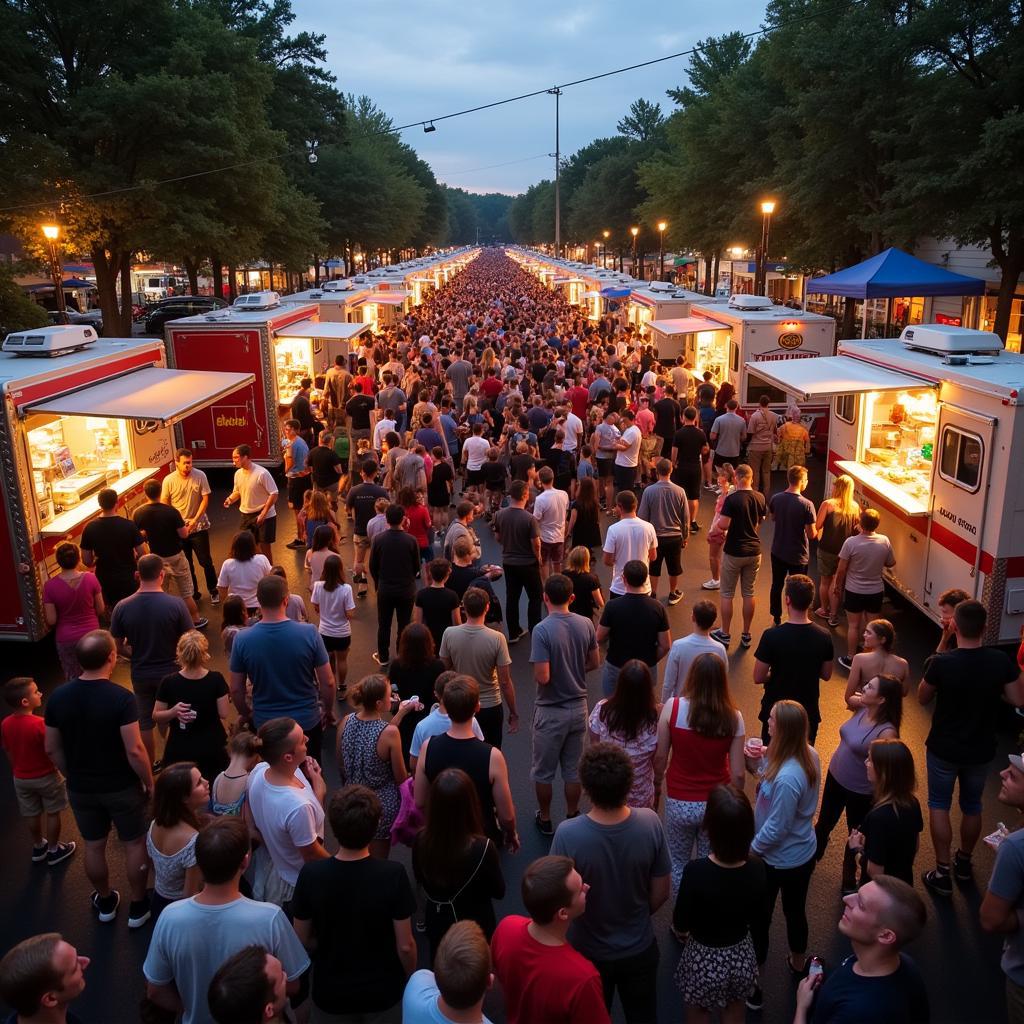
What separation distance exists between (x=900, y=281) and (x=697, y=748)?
15.6 m

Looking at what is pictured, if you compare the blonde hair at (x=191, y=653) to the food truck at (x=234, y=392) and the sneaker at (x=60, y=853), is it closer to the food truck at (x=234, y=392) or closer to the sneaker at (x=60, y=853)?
the sneaker at (x=60, y=853)

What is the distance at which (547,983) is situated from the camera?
2904 millimetres

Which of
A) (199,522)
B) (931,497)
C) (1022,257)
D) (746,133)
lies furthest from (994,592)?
(746,133)

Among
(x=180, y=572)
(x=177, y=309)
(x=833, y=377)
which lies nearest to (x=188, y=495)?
(x=180, y=572)

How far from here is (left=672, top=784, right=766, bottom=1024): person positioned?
133 inches

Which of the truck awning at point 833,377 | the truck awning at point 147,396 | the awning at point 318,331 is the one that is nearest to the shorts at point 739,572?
the truck awning at point 833,377

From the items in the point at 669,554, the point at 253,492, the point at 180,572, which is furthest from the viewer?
the point at 253,492

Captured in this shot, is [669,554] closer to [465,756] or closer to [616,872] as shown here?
[465,756]

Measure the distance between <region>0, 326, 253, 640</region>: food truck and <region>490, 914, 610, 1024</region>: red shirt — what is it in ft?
22.7

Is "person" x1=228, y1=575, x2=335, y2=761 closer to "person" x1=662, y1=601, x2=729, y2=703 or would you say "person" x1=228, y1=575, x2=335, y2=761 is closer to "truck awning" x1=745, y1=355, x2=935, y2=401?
"person" x1=662, y1=601, x2=729, y2=703

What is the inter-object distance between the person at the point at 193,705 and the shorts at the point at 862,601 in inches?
218

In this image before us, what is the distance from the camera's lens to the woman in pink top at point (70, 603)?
7.07 metres

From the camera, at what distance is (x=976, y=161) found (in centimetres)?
1655

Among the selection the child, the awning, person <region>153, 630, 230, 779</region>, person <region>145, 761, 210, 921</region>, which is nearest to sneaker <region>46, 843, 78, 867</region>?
the child
